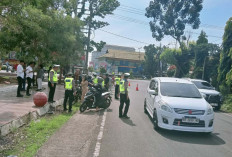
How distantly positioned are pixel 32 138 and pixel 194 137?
4.76m

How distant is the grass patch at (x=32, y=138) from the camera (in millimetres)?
5449

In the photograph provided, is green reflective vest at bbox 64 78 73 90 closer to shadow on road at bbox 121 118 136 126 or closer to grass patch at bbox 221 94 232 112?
shadow on road at bbox 121 118 136 126

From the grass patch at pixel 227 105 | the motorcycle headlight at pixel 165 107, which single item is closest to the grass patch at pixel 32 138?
the motorcycle headlight at pixel 165 107

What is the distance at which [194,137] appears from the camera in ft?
24.8

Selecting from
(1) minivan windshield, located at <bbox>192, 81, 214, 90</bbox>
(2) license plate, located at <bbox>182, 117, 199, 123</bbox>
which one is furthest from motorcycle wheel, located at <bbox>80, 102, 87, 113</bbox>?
(1) minivan windshield, located at <bbox>192, 81, 214, 90</bbox>

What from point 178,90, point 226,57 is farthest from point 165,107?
point 226,57

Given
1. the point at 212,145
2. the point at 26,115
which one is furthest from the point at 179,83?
the point at 26,115

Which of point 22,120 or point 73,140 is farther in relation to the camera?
point 22,120

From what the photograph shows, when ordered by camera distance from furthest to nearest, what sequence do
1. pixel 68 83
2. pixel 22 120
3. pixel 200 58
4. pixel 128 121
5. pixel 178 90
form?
pixel 200 58, pixel 68 83, pixel 128 121, pixel 178 90, pixel 22 120

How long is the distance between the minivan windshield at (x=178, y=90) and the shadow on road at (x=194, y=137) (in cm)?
132

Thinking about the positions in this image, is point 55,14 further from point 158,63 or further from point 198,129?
point 158,63

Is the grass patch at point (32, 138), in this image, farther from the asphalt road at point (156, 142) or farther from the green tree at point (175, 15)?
the green tree at point (175, 15)

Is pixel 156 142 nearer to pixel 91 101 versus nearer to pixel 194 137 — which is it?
pixel 194 137

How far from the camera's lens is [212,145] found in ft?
22.2
